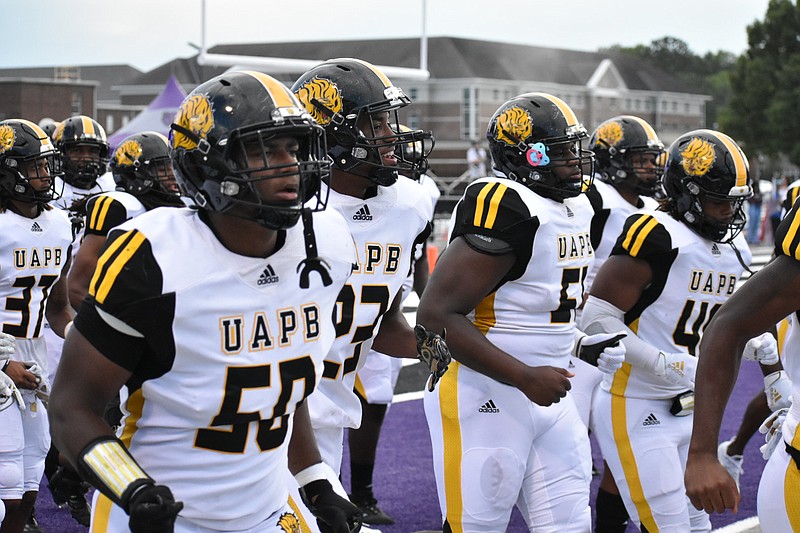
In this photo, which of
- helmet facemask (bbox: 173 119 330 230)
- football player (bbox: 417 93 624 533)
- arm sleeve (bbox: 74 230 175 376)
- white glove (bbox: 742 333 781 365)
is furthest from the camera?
white glove (bbox: 742 333 781 365)

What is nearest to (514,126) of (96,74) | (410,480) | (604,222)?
(604,222)

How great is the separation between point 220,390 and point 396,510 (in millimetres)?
3851

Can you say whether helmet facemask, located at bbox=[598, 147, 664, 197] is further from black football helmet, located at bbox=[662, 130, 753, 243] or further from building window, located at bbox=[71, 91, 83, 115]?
building window, located at bbox=[71, 91, 83, 115]

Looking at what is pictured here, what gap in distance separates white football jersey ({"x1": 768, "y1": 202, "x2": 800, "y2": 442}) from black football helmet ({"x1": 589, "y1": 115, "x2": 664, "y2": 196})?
402cm

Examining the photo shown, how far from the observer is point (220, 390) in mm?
2756

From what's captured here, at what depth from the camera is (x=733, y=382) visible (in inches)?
126

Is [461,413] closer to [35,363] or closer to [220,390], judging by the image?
[220,390]

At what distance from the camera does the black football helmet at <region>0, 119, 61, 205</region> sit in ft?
18.4

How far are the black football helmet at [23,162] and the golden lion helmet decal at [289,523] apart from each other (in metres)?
3.14

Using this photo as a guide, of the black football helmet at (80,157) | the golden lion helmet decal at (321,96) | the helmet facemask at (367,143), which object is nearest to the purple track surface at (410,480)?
the black football helmet at (80,157)

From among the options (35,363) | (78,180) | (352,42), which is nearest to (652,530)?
(35,363)

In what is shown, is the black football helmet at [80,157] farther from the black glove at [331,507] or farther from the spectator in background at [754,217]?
the spectator in background at [754,217]

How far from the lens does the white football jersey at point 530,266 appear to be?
13.8 ft

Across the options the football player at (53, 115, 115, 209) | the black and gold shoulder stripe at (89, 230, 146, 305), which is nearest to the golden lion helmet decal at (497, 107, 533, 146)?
the black and gold shoulder stripe at (89, 230, 146, 305)
